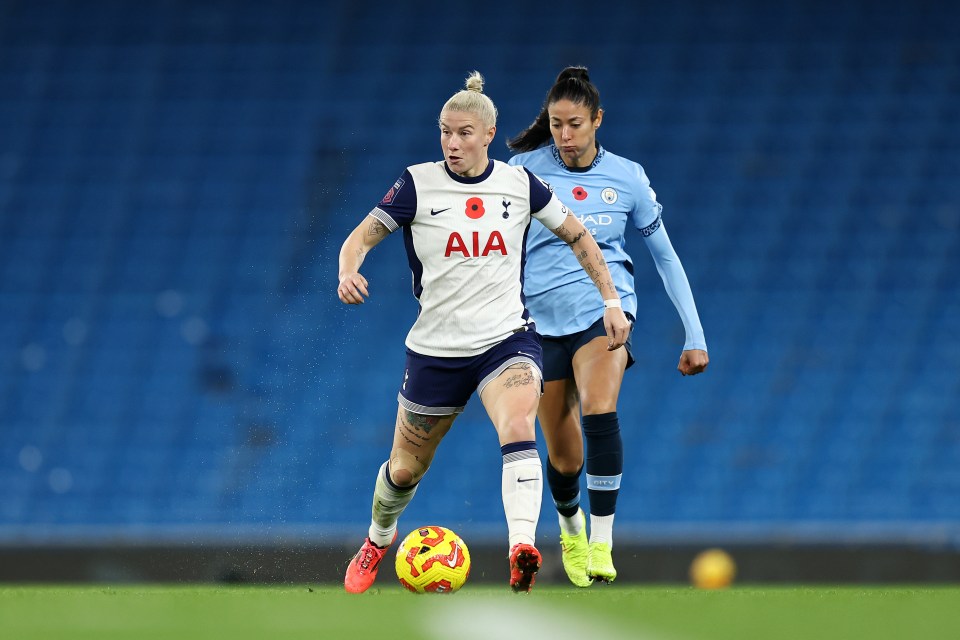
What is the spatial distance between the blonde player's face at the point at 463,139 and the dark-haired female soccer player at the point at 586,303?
783mm

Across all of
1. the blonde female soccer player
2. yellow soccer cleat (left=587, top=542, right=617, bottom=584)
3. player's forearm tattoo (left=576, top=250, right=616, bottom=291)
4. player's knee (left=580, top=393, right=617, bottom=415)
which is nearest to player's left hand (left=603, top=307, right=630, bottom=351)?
the blonde female soccer player

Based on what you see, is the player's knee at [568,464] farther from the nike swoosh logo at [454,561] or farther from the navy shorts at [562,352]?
the nike swoosh logo at [454,561]

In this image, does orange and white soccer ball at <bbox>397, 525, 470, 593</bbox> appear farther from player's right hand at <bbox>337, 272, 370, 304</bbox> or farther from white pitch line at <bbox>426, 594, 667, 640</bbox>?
player's right hand at <bbox>337, 272, 370, 304</bbox>

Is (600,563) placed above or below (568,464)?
below

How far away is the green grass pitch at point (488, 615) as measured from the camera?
4645 mm

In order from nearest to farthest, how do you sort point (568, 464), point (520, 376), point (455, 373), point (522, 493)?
point (522, 493)
point (520, 376)
point (455, 373)
point (568, 464)

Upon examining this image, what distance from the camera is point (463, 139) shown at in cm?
538

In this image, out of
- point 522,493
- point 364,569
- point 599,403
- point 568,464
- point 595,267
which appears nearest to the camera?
point 522,493

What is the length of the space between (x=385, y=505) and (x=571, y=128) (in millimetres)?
1727

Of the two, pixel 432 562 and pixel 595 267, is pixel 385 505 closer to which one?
pixel 432 562

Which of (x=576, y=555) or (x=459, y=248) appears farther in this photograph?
(x=576, y=555)

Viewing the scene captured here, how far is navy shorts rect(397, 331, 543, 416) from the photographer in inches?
214

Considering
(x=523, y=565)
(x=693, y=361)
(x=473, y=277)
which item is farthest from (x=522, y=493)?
(x=693, y=361)

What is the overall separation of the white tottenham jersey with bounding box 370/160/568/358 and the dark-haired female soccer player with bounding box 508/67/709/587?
2.36 ft
